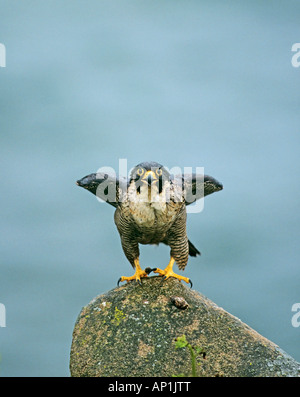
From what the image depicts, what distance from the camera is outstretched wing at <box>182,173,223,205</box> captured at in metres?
7.89

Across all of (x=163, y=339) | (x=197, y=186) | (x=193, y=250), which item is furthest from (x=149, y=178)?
(x=193, y=250)

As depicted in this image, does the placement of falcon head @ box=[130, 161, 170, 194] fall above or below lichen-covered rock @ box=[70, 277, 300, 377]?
above

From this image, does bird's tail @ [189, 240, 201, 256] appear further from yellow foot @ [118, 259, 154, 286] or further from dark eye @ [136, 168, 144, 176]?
dark eye @ [136, 168, 144, 176]

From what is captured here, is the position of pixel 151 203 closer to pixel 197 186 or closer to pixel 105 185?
pixel 105 185

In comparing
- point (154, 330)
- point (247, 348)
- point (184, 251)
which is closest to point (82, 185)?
point (184, 251)

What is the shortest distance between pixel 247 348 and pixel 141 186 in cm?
232

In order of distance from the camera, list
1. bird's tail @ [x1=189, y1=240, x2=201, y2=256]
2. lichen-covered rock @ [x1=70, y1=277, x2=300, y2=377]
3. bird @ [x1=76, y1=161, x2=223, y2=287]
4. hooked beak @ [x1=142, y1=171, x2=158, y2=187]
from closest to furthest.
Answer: lichen-covered rock @ [x1=70, y1=277, x2=300, y2=377] → hooked beak @ [x1=142, y1=171, x2=158, y2=187] → bird @ [x1=76, y1=161, x2=223, y2=287] → bird's tail @ [x1=189, y1=240, x2=201, y2=256]

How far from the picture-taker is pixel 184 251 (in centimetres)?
798

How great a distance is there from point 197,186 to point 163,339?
248 centimetres

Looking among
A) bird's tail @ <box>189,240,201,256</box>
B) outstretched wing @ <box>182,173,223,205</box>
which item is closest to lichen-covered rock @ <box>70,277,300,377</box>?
outstretched wing @ <box>182,173,223,205</box>

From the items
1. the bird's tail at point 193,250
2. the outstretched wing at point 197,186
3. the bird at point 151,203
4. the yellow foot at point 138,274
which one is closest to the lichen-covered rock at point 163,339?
the yellow foot at point 138,274
